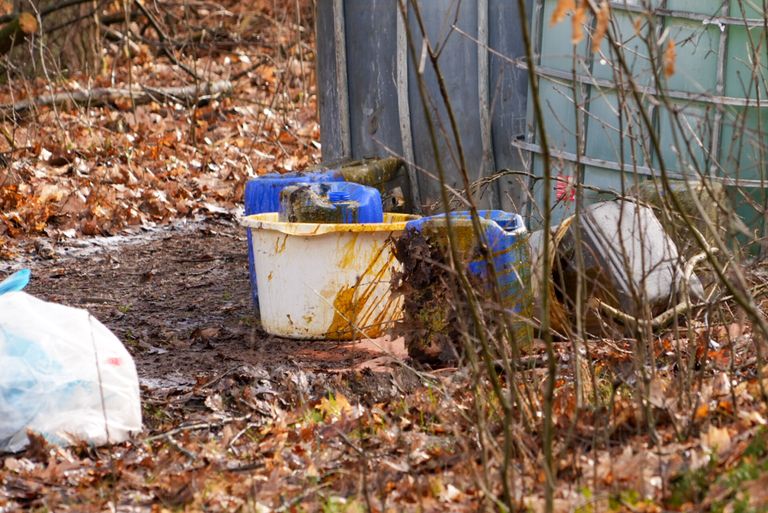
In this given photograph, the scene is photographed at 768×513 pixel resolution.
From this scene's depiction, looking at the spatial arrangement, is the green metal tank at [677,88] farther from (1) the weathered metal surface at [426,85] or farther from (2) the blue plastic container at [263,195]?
(2) the blue plastic container at [263,195]

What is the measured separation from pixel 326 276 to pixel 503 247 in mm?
920

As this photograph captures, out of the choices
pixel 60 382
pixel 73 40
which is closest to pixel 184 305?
pixel 60 382

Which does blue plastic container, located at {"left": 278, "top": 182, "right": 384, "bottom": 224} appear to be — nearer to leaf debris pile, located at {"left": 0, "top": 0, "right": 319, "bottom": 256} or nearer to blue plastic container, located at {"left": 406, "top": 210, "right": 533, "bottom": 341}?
blue plastic container, located at {"left": 406, "top": 210, "right": 533, "bottom": 341}

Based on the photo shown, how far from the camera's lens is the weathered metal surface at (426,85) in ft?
22.7

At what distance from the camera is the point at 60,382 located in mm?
3762

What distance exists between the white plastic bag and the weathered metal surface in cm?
305

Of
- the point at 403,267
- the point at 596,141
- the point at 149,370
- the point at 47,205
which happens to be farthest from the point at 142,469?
the point at 47,205

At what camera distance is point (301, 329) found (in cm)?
533

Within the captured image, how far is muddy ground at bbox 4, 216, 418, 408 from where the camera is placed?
4.77 meters

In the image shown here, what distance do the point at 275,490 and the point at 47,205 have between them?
Result: 204 inches

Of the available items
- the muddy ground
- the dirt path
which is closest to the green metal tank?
the muddy ground

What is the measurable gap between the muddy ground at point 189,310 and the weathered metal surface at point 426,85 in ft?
4.02

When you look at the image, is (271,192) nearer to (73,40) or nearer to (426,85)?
(426,85)

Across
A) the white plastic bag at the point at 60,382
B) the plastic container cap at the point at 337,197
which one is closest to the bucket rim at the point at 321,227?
the plastic container cap at the point at 337,197
